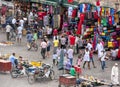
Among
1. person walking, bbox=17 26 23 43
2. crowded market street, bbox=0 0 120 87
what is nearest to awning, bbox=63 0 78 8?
crowded market street, bbox=0 0 120 87

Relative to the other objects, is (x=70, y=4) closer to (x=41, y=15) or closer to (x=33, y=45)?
(x=41, y=15)

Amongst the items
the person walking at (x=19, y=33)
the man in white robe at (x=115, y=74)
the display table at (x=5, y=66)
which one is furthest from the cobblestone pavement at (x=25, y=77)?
the man in white robe at (x=115, y=74)

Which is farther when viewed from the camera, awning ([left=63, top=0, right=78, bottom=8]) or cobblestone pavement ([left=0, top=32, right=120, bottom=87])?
awning ([left=63, top=0, right=78, bottom=8])

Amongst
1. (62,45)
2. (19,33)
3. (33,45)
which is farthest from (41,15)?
(62,45)

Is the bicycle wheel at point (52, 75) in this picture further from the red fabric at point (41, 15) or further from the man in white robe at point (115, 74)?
the red fabric at point (41, 15)

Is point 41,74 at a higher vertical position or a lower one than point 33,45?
lower

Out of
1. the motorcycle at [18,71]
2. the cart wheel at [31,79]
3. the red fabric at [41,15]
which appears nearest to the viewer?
the cart wheel at [31,79]

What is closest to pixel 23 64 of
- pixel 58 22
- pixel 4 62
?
pixel 4 62

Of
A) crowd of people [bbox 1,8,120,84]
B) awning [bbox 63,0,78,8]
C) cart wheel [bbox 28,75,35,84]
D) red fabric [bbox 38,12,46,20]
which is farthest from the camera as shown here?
red fabric [bbox 38,12,46,20]

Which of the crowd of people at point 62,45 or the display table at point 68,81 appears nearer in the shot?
the display table at point 68,81

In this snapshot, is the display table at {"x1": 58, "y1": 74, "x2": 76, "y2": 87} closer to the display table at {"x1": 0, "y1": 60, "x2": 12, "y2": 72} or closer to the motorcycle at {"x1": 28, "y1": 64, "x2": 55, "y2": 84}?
the motorcycle at {"x1": 28, "y1": 64, "x2": 55, "y2": 84}

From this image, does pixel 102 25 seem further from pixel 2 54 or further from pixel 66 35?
pixel 2 54

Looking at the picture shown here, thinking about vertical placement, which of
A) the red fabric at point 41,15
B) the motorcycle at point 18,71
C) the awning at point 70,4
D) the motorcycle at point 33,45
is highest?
the awning at point 70,4

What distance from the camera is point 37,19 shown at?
40562 mm
